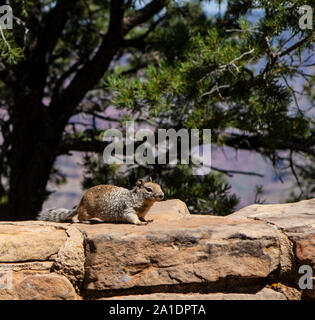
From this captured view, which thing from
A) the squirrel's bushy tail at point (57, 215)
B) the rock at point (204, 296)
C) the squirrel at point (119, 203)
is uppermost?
the squirrel at point (119, 203)

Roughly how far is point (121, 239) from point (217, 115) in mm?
2207

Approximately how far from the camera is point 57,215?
4.15m

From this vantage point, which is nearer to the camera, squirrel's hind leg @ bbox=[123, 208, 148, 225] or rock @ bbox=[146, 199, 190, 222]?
squirrel's hind leg @ bbox=[123, 208, 148, 225]

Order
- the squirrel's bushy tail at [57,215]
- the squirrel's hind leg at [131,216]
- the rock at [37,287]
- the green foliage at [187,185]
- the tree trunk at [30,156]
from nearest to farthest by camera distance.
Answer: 1. the rock at [37,287]
2. the squirrel's hind leg at [131,216]
3. the squirrel's bushy tail at [57,215]
4. the green foliage at [187,185]
5. the tree trunk at [30,156]

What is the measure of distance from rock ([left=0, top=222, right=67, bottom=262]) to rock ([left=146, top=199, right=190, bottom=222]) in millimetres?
955

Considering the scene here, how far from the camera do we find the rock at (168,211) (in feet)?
12.3

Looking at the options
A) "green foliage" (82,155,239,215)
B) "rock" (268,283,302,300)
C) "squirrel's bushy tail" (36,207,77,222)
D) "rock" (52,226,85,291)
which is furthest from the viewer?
"green foliage" (82,155,239,215)

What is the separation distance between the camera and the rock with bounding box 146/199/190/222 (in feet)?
12.3

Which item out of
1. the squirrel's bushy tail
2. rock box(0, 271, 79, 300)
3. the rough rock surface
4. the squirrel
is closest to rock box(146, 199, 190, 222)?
the squirrel

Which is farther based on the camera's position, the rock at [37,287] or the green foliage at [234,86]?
the green foliage at [234,86]

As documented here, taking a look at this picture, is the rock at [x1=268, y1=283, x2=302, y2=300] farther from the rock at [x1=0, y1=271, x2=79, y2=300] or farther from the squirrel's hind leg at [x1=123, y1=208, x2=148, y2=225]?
the rock at [x1=0, y1=271, x2=79, y2=300]

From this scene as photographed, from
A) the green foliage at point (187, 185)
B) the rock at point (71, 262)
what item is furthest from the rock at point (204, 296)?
the green foliage at point (187, 185)

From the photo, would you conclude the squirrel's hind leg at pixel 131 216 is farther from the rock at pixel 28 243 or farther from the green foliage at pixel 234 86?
the green foliage at pixel 234 86

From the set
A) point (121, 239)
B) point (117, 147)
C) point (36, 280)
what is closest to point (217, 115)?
point (117, 147)
